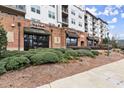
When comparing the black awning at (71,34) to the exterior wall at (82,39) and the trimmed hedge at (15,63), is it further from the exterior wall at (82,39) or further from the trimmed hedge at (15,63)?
the trimmed hedge at (15,63)

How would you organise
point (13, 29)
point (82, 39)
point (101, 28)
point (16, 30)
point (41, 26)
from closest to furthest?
point (13, 29) → point (16, 30) → point (41, 26) → point (82, 39) → point (101, 28)

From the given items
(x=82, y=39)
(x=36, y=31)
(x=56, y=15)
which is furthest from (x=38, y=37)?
(x=56, y=15)

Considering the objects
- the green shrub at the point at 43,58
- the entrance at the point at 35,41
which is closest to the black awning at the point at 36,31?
the entrance at the point at 35,41

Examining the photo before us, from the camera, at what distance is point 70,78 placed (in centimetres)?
802

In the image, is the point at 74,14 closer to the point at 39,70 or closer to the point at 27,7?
the point at 27,7

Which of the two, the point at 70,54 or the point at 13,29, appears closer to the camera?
the point at 70,54

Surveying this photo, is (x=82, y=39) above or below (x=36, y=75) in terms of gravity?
above

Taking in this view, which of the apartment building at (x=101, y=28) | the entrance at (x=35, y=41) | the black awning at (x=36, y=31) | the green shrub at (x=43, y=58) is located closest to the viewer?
the green shrub at (x=43, y=58)

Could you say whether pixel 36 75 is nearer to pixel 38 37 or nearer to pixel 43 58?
pixel 43 58

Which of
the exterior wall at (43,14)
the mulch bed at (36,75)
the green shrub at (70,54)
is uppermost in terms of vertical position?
the exterior wall at (43,14)

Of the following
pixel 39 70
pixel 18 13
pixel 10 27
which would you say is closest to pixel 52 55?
pixel 39 70

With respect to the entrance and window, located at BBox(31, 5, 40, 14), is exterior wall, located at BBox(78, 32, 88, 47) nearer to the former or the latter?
window, located at BBox(31, 5, 40, 14)

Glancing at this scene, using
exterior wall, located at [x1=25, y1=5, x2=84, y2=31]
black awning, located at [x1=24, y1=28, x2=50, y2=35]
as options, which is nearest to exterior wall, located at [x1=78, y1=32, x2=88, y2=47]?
exterior wall, located at [x1=25, y1=5, x2=84, y2=31]
